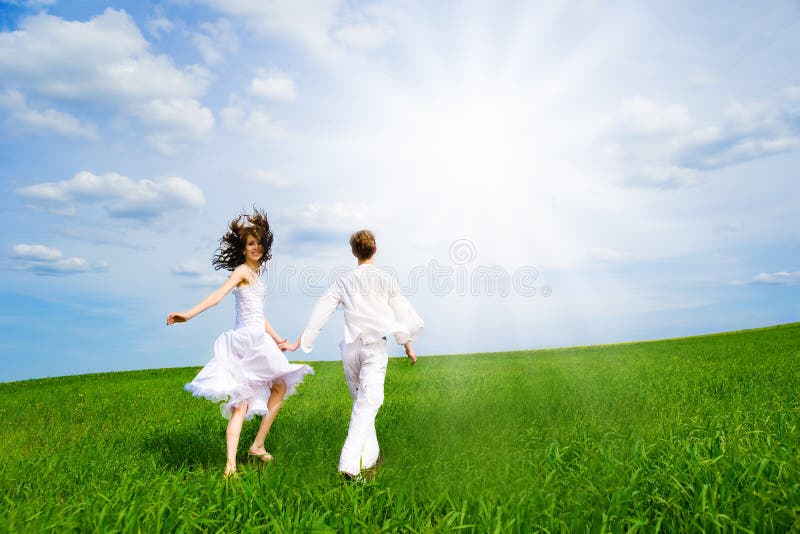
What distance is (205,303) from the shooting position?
5785 mm

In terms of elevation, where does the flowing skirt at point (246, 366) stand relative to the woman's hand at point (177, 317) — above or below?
below

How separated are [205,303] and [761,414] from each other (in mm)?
7161

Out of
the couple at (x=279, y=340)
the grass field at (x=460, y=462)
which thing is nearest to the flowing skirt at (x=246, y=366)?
the couple at (x=279, y=340)

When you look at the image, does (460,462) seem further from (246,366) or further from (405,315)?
(246,366)

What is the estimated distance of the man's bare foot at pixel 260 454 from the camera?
20.9 ft

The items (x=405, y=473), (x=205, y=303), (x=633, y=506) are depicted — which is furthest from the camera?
(x=205, y=303)

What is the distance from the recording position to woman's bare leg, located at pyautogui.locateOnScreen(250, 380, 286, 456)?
6418 millimetres

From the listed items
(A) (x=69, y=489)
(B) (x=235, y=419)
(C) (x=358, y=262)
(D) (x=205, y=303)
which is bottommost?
(A) (x=69, y=489)

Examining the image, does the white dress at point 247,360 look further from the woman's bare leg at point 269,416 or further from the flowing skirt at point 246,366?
the woman's bare leg at point 269,416

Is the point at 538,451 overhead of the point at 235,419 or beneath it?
beneath

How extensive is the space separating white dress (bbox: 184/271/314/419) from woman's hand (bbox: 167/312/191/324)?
793 millimetres

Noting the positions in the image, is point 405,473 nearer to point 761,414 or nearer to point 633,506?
point 633,506

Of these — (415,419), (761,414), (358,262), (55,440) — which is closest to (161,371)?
(55,440)

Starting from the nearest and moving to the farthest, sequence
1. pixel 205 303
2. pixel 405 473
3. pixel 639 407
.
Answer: pixel 405 473, pixel 205 303, pixel 639 407
